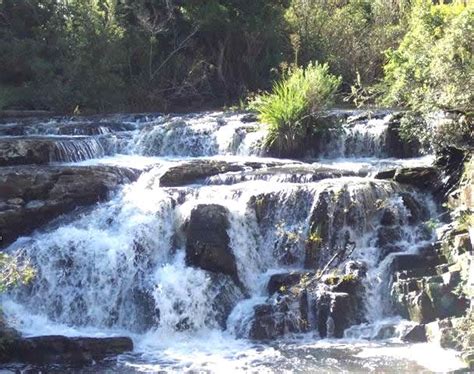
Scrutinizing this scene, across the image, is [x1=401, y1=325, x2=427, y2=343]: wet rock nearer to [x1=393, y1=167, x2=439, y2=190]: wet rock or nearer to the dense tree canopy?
[x1=393, y1=167, x2=439, y2=190]: wet rock

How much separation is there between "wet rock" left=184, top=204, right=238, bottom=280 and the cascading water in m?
0.02

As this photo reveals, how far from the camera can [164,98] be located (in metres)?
22.0

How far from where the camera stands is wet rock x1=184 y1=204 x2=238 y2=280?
9.55 m

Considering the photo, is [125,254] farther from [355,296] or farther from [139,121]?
[139,121]

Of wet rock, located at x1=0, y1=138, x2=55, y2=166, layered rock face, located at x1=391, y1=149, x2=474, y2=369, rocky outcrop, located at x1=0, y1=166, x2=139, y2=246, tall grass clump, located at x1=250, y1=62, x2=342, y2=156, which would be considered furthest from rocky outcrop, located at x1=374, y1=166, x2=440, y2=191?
wet rock, located at x1=0, y1=138, x2=55, y2=166

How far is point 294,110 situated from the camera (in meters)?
13.3

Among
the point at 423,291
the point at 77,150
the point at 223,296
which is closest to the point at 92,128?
the point at 77,150

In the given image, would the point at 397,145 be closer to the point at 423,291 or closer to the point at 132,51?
the point at 423,291

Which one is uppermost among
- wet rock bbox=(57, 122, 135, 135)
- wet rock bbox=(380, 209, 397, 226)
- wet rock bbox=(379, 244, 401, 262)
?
wet rock bbox=(57, 122, 135, 135)

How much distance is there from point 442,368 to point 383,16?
19.7 meters

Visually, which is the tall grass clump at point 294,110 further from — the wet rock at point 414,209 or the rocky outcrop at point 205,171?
the wet rock at point 414,209

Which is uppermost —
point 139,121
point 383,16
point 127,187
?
point 383,16

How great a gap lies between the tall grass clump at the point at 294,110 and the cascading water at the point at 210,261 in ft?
6.93

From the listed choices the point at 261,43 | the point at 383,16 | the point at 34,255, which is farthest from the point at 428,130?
the point at 383,16
